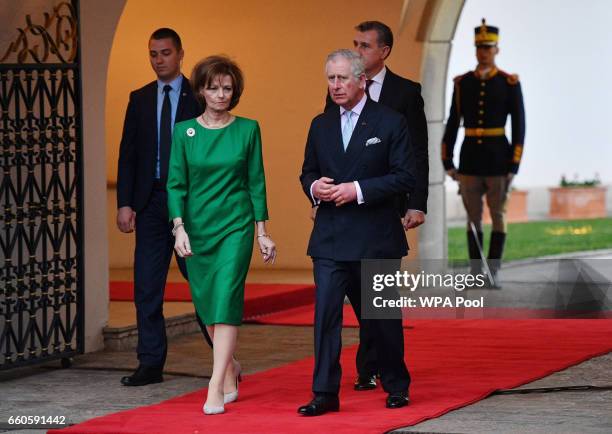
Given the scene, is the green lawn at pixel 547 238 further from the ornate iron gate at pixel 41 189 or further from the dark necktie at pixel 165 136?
the dark necktie at pixel 165 136

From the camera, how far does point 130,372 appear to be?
8.22 m

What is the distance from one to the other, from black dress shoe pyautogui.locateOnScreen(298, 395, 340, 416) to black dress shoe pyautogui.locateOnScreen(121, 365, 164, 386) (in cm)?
135

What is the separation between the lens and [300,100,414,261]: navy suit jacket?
6.70 meters

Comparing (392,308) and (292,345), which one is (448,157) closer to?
(292,345)

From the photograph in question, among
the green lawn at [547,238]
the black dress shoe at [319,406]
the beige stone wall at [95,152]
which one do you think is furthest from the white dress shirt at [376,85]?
the green lawn at [547,238]

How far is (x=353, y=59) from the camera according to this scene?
6.67 metres

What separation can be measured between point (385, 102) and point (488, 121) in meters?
5.30

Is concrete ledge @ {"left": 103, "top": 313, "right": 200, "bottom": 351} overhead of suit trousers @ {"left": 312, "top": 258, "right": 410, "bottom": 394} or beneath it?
beneath

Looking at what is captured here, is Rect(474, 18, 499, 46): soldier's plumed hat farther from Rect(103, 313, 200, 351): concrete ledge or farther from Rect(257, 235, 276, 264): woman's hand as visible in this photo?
Rect(257, 235, 276, 264): woman's hand

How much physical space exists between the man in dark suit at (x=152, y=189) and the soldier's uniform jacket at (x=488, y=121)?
483 cm

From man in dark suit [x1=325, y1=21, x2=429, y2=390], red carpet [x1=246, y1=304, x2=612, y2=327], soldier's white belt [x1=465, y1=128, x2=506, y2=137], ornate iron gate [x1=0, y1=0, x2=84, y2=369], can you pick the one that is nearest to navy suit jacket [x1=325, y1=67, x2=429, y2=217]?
man in dark suit [x1=325, y1=21, x2=429, y2=390]

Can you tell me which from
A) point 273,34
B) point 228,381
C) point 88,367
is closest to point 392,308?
point 228,381

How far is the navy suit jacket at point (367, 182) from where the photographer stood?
6699 mm

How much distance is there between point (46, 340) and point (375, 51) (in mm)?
2422
